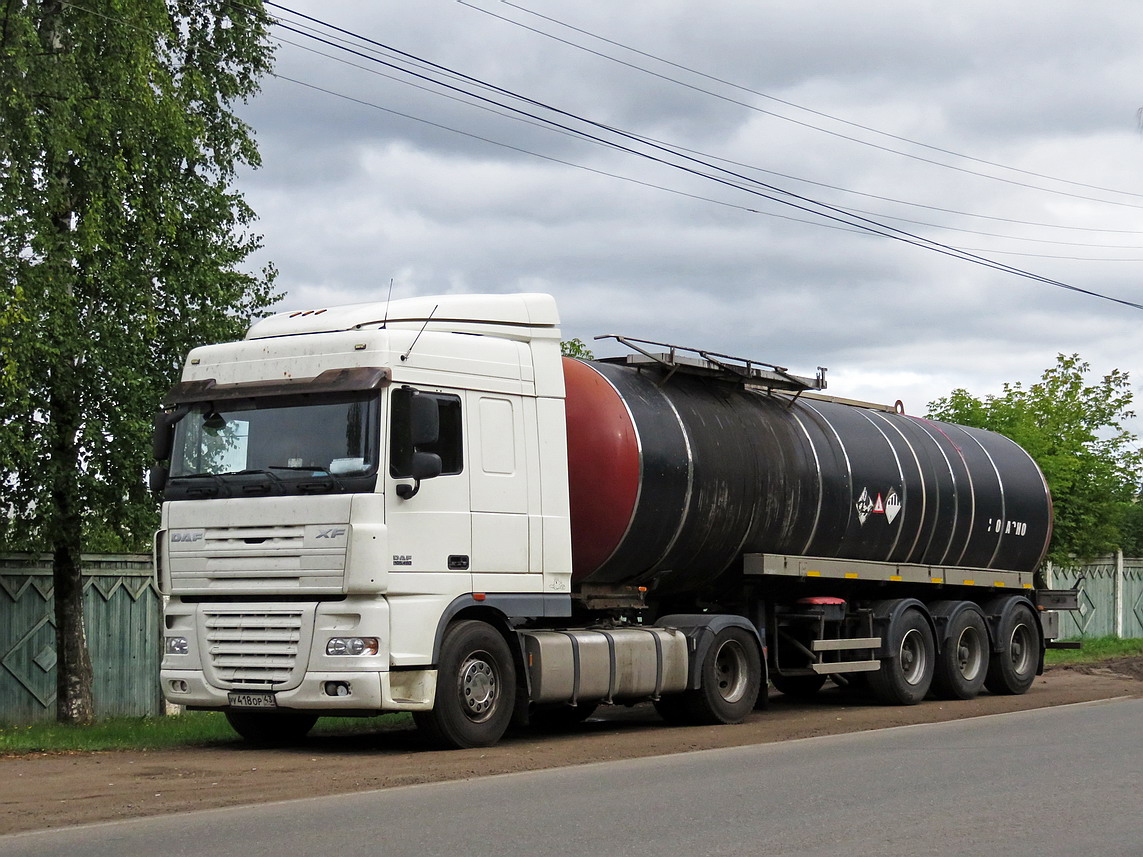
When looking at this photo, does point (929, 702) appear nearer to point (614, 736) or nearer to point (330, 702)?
point (614, 736)

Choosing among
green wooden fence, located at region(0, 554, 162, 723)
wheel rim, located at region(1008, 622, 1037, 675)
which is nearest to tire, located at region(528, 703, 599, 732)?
green wooden fence, located at region(0, 554, 162, 723)

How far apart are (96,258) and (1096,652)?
20.3m

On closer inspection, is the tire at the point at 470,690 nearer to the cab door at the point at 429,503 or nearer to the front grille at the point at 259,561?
the cab door at the point at 429,503

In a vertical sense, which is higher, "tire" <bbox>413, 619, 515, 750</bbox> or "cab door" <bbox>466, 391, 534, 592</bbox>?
"cab door" <bbox>466, 391, 534, 592</bbox>

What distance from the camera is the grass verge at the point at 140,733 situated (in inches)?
520

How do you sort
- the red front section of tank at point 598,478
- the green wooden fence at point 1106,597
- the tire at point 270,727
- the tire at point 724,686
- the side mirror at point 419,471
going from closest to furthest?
the side mirror at point 419,471
the tire at point 270,727
the red front section of tank at point 598,478
the tire at point 724,686
the green wooden fence at point 1106,597

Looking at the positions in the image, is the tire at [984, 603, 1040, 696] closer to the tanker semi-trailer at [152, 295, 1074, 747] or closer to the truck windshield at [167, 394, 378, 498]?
the tanker semi-trailer at [152, 295, 1074, 747]

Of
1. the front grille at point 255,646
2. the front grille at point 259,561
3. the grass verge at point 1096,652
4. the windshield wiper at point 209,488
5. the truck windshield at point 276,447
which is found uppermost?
the truck windshield at point 276,447

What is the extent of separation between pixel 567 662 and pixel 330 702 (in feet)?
8.33

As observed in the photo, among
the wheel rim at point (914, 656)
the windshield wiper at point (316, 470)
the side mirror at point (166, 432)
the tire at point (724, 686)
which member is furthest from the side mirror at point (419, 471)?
the wheel rim at point (914, 656)

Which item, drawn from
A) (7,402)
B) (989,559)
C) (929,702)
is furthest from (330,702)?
(989,559)

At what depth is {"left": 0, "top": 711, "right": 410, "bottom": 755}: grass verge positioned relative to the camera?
43.3 ft

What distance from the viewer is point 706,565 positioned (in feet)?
51.1

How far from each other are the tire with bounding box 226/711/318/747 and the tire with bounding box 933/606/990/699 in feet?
29.5
